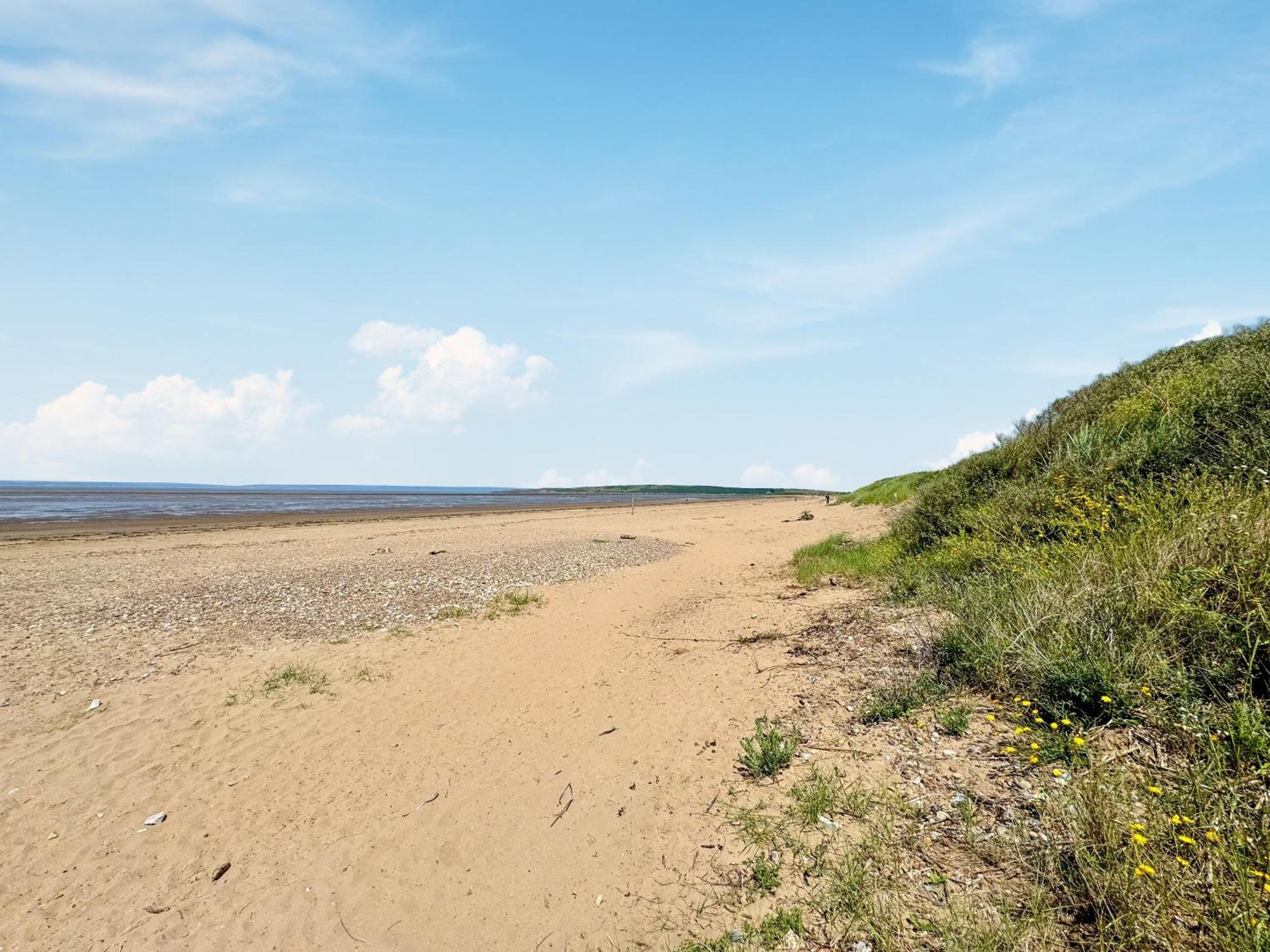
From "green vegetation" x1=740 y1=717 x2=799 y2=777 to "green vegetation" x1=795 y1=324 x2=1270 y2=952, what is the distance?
6.01 ft

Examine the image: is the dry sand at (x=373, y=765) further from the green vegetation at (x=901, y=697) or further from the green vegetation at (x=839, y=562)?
the green vegetation at (x=901, y=697)

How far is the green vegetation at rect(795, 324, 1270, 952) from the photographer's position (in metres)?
3.33

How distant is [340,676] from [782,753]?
24.2ft

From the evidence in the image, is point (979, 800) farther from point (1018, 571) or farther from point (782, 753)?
point (1018, 571)

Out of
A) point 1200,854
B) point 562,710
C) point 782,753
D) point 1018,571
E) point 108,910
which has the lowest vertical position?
point 108,910

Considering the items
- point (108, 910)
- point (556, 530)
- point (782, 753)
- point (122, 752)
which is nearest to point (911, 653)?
point (782, 753)

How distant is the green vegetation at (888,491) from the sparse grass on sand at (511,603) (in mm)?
21661

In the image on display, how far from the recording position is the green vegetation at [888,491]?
3250 cm

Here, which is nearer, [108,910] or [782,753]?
[108,910]

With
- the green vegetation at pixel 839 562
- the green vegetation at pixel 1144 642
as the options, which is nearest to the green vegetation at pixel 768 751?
the green vegetation at pixel 1144 642

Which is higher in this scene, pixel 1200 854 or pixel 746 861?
pixel 1200 854

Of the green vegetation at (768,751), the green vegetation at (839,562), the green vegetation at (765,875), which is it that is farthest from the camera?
the green vegetation at (839,562)

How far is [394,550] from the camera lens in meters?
25.1

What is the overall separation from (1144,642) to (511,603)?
11.8 m
